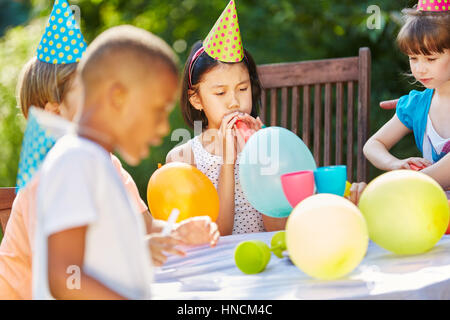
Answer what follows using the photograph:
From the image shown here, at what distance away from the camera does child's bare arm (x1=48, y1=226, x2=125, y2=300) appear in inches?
24.1

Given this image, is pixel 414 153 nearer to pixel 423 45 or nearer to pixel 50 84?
pixel 423 45

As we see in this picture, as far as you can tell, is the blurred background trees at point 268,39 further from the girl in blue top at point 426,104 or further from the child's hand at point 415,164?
the child's hand at point 415,164

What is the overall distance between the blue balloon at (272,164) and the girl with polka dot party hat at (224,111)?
332mm

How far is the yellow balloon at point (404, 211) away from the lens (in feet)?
3.04

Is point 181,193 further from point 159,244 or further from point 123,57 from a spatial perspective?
point 123,57

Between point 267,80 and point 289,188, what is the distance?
1.25 m

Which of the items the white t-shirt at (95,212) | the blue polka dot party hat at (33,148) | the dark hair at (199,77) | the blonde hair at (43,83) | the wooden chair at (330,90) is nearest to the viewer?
the white t-shirt at (95,212)

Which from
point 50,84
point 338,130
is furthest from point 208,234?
point 338,130

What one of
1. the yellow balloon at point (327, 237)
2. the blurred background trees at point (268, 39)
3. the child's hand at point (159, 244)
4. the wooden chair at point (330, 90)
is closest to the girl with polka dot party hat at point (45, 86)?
the child's hand at point (159, 244)

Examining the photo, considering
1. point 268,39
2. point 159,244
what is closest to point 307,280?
point 159,244

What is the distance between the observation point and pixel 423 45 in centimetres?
153

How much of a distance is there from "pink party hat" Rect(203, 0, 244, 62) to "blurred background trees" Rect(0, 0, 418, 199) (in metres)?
1.47

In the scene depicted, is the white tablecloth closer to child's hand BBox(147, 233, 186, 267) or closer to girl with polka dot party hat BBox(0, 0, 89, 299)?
child's hand BBox(147, 233, 186, 267)

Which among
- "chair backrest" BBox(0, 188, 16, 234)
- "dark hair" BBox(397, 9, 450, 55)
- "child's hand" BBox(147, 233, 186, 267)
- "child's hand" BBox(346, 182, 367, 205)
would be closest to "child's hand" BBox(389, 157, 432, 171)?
"dark hair" BBox(397, 9, 450, 55)
